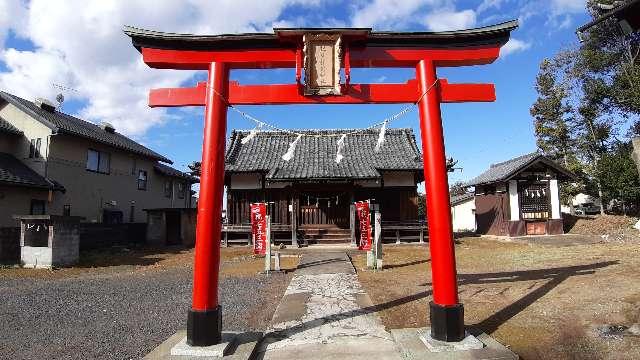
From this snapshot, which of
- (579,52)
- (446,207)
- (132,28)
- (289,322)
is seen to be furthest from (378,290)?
(579,52)

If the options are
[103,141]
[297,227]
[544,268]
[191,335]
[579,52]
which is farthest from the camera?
[579,52]

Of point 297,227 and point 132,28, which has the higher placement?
point 132,28

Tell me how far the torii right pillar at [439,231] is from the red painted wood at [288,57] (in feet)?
1.90

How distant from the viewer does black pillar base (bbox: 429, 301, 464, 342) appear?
16.3 ft

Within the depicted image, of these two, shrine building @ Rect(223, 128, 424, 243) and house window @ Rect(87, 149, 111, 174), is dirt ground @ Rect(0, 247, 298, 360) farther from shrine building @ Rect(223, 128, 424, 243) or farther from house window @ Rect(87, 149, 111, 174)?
house window @ Rect(87, 149, 111, 174)

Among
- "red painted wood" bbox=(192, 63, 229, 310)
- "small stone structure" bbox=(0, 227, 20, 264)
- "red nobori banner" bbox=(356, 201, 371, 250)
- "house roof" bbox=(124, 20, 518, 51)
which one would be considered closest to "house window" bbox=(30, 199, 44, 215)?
"small stone structure" bbox=(0, 227, 20, 264)

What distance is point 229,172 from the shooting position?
20.2 m

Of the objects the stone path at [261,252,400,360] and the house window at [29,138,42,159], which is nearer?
the stone path at [261,252,400,360]

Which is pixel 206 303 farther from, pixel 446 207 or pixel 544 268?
pixel 544 268

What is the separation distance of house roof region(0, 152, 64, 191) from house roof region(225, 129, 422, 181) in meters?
8.27

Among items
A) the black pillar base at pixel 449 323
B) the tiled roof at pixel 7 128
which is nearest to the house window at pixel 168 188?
Result: the tiled roof at pixel 7 128

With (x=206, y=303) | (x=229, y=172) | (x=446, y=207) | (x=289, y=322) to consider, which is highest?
(x=229, y=172)

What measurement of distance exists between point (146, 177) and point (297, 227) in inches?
513

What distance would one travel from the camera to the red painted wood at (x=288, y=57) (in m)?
5.77
